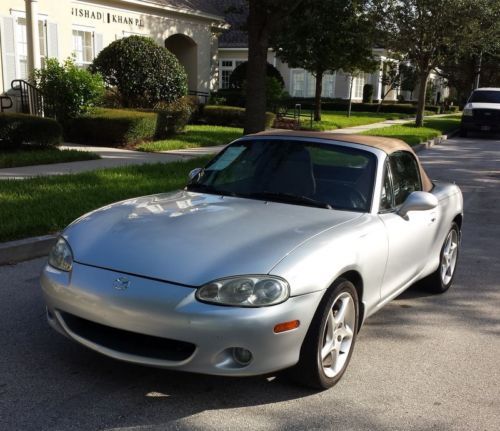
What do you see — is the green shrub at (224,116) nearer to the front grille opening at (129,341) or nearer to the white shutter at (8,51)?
the white shutter at (8,51)

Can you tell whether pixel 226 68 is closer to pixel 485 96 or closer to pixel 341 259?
pixel 485 96

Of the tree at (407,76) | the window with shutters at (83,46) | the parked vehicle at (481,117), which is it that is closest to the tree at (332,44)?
the parked vehicle at (481,117)

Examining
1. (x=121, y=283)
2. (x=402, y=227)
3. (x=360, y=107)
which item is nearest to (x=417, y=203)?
(x=402, y=227)

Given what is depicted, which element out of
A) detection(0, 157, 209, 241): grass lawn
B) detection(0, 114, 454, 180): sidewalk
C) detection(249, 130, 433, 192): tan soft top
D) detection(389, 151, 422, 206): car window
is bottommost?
detection(0, 114, 454, 180): sidewalk

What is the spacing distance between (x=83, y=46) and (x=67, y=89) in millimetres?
4511

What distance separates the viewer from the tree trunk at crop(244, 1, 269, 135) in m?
12.9

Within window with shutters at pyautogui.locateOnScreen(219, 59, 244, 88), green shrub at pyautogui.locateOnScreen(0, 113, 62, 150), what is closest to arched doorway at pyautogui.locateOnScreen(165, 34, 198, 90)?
green shrub at pyautogui.locateOnScreen(0, 113, 62, 150)

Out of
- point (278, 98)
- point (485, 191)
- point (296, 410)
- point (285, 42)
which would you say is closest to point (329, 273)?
point (296, 410)

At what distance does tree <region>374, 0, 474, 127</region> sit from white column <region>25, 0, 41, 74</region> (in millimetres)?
14224

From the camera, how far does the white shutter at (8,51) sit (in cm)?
1523

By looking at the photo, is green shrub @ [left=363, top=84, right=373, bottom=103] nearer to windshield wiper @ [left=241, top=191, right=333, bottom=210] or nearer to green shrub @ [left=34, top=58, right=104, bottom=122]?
green shrub @ [left=34, top=58, right=104, bottom=122]

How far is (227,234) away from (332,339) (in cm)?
88

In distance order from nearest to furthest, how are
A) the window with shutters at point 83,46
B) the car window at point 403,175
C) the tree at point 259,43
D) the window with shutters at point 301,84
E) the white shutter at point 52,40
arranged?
1. the car window at point 403,175
2. the tree at point 259,43
3. the white shutter at point 52,40
4. the window with shutters at point 83,46
5. the window with shutters at point 301,84

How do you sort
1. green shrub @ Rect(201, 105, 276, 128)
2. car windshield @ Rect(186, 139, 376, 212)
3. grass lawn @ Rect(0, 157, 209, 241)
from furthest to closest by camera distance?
green shrub @ Rect(201, 105, 276, 128), grass lawn @ Rect(0, 157, 209, 241), car windshield @ Rect(186, 139, 376, 212)
